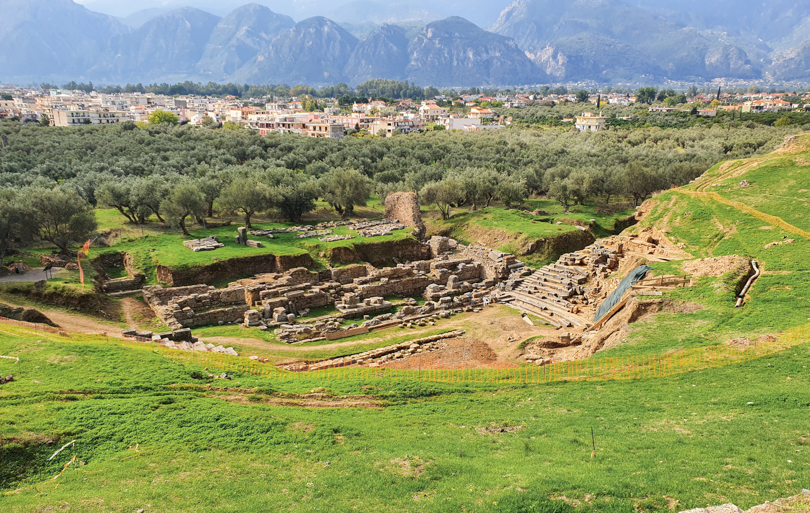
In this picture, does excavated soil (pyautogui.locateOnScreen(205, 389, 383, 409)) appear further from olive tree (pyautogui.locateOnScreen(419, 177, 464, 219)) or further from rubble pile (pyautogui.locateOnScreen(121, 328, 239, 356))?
olive tree (pyautogui.locateOnScreen(419, 177, 464, 219))

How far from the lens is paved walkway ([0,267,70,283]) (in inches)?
1196

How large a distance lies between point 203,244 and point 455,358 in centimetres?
2405

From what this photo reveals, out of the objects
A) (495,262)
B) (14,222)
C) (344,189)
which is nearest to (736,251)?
(495,262)

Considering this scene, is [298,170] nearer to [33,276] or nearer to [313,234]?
[313,234]

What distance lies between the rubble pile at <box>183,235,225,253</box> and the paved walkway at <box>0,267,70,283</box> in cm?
877

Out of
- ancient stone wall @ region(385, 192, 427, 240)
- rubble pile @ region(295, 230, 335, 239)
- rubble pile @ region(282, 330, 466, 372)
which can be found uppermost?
ancient stone wall @ region(385, 192, 427, 240)

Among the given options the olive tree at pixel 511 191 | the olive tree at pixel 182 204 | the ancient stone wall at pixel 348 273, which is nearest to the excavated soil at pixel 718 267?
the ancient stone wall at pixel 348 273

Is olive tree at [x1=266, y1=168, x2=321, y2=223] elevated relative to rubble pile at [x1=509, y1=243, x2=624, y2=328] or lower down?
elevated

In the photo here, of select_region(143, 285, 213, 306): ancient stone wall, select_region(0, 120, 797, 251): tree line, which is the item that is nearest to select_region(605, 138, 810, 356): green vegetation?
select_region(0, 120, 797, 251): tree line

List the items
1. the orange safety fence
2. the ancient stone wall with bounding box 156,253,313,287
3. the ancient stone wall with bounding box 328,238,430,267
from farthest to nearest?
the ancient stone wall with bounding box 328,238,430,267, the ancient stone wall with bounding box 156,253,313,287, the orange safety fence

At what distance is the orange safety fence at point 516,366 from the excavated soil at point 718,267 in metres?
7.19

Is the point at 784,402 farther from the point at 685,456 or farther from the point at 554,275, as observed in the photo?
the point at 554,275

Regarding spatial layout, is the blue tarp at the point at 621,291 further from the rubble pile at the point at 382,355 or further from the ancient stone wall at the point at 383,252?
the ancient stone wall at the point at 383,252

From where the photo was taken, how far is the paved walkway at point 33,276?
30372 millimetres
